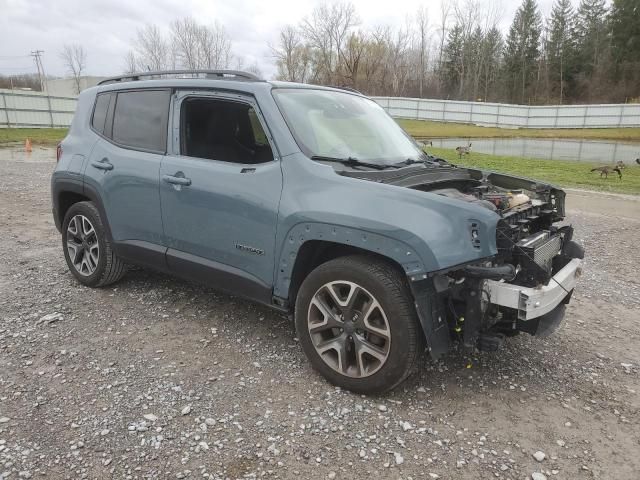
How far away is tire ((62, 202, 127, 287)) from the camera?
15.5 feet

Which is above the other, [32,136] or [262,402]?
[32,136]

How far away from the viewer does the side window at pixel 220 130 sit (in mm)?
3783

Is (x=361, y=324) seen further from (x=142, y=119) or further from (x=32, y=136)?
(x=32, y=136)

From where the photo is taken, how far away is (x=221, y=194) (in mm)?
3623

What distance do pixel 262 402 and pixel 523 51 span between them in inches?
3068

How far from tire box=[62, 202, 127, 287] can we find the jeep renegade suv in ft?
0.07

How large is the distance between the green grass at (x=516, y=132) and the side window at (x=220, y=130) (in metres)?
30.8

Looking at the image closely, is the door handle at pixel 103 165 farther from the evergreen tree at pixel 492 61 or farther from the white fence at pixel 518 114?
the evergreen tree at pixel 492 61

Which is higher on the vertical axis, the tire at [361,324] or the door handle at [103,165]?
the door handle at [103,165]

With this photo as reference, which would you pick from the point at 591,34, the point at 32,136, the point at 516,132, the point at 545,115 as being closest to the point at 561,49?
the point at 591,34

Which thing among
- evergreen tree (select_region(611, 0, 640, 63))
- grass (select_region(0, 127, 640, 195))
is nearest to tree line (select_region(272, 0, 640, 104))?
evergreen tree (select_region(611, 0, 640, 63))

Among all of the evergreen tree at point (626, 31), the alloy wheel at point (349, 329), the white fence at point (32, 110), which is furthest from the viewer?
the evergreen tree at point (626, 31)

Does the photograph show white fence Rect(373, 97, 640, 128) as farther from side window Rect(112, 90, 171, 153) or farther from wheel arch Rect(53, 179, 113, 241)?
side window Rect(112, 90, 171, 153)

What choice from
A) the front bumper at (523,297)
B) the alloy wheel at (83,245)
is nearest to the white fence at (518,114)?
the alloy wheel at (83,245)
